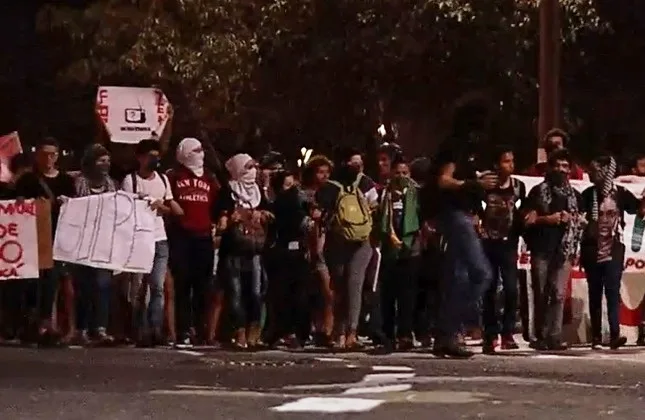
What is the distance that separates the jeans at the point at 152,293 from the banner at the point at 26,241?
79 centimetres

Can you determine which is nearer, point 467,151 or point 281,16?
point 467,151

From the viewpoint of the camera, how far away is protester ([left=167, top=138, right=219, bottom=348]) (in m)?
13.7

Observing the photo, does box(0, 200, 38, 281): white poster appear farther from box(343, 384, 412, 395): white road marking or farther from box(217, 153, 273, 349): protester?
box(343, 384, 412, 395): white road marking

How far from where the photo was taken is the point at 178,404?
9133 mm

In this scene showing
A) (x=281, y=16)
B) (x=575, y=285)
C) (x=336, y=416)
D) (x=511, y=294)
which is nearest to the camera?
(x=336, y=416)

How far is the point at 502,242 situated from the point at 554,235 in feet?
1.56

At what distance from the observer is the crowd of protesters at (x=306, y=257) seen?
13.4 m

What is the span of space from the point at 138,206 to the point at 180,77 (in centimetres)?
1656

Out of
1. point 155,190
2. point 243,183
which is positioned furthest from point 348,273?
point 155,190

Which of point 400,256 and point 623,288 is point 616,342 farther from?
point 400,256

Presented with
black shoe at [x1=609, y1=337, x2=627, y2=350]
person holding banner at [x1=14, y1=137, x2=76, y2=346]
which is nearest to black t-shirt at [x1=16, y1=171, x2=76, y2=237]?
person holding banner at [x1=14, y1=137, x2=76, y2=346]

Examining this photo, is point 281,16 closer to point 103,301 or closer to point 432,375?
point 103,301

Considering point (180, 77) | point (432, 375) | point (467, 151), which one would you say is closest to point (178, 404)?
point (432, 375)

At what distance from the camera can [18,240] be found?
45.5 feet
